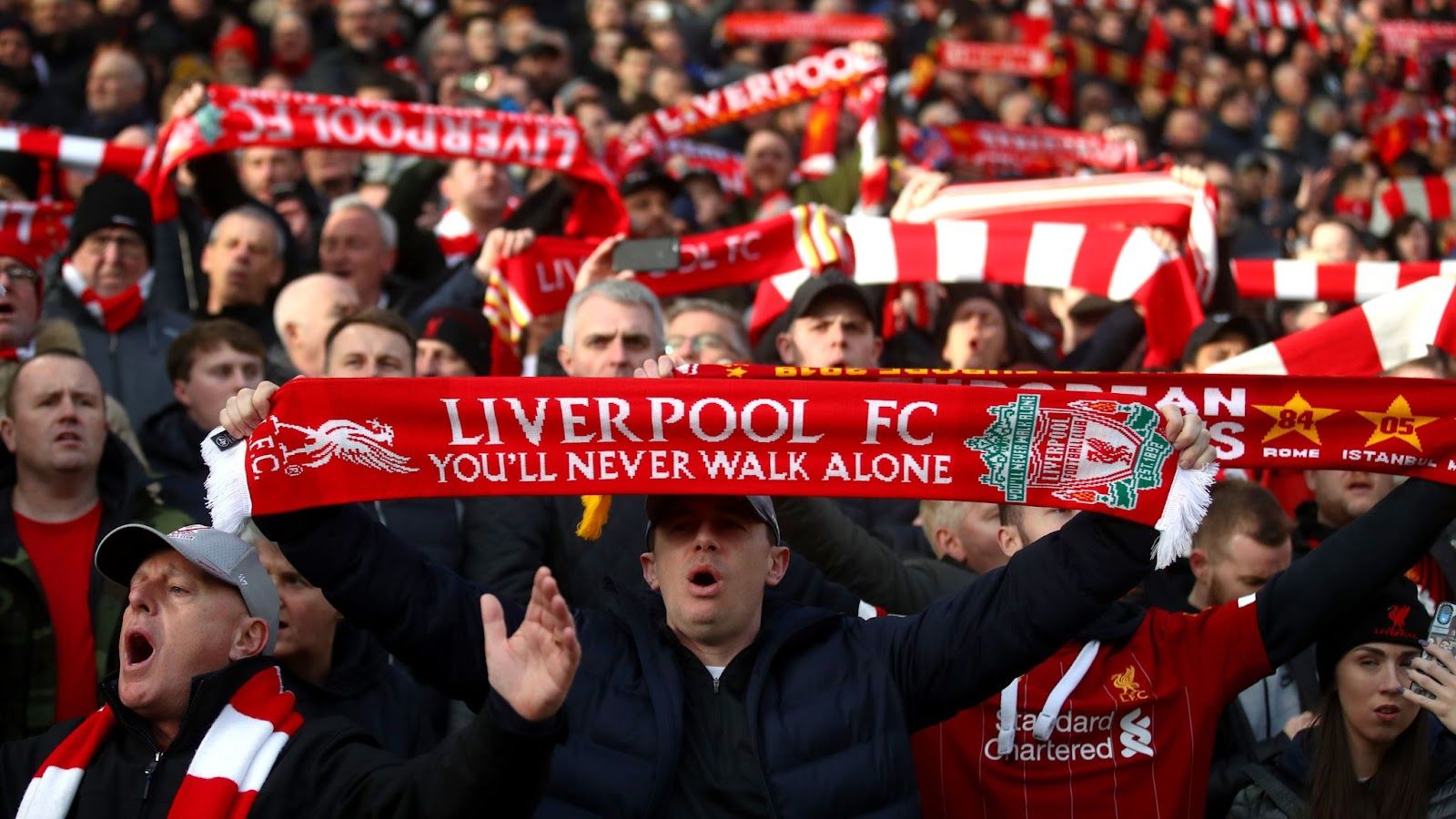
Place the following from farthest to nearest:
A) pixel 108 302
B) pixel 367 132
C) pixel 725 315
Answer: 1. pixel 367 132
2. pixel 108 302
3. pixel 725 315

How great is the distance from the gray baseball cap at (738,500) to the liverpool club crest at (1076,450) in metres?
0.46

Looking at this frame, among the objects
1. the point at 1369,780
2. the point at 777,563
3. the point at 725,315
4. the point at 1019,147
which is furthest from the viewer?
the point at 1019,147

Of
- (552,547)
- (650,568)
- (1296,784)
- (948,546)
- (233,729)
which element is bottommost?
(1296,784)

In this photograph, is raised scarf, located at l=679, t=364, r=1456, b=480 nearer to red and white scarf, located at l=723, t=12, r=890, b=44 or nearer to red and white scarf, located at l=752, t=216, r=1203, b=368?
red and white scarf, located at l=752, t=216, r=1203, b=368

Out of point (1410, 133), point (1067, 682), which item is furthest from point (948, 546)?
point (1410, 133)

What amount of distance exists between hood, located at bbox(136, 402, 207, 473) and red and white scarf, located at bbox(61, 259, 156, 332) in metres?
1.23

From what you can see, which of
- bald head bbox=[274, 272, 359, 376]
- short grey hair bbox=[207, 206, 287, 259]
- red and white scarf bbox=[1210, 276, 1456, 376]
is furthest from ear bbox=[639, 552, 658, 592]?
short grey hair bbox=[207, 206, 287, 259]

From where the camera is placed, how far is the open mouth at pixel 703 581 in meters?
3.76

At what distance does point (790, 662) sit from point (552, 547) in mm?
1746

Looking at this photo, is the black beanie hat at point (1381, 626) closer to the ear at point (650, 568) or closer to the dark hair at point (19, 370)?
the ear at point (650, 568)

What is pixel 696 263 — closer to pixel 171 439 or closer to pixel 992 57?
pixel 171 439

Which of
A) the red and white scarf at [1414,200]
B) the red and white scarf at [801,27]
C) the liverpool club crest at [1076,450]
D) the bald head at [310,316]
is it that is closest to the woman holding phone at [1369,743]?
the liverpool club crest at [1076,450]

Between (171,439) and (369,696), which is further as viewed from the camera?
(171,439)

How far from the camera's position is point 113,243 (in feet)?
22.8
